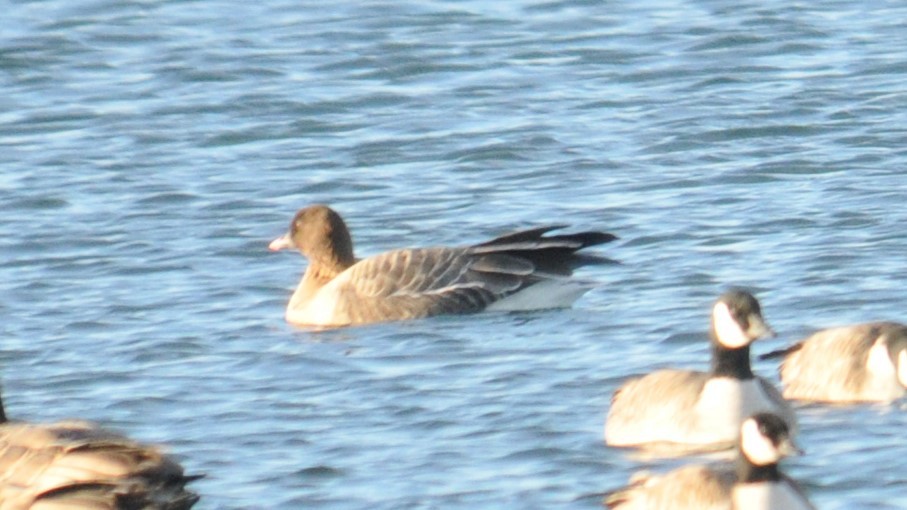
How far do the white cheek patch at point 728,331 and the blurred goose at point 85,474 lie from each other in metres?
3.06

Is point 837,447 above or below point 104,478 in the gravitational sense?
below

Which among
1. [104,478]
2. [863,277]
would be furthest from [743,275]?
[104,478]

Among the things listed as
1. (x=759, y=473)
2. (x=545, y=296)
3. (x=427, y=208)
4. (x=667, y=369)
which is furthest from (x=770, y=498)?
(x=427, y=208)

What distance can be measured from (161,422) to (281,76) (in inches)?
433

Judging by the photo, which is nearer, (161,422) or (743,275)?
(161,422)

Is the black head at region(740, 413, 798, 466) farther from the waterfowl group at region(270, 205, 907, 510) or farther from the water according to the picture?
the water

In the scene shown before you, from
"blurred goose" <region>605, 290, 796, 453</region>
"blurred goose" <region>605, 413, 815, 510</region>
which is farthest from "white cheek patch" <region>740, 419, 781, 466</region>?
"blurred goose" <region>605, 290, 796, 453</region>

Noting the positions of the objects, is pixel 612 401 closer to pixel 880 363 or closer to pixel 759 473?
pixel 880 363

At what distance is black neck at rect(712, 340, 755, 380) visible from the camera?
35.9 ft

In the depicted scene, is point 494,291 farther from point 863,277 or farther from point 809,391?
point 809,391

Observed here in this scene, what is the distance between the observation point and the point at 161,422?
11633 millimetres

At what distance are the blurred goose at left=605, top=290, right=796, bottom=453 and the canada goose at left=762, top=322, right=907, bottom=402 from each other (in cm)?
42

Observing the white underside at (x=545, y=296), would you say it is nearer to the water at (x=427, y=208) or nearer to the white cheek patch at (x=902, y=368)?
the water at (x=427, y=208)

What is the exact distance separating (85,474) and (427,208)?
27.6ft
